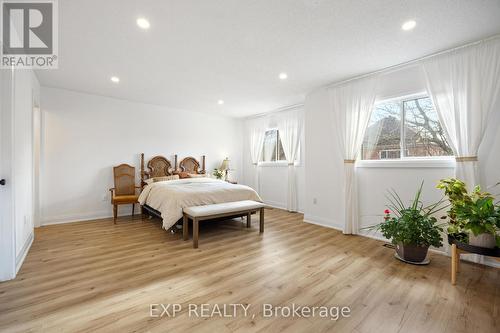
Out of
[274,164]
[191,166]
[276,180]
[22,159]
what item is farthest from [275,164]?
[22,159]

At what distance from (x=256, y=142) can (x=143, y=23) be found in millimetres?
4476

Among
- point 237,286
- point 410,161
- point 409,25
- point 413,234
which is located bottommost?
point 237,286

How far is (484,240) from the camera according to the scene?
2.02 meters

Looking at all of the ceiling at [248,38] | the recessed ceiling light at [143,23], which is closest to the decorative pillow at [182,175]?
the ceiling at [248,38]

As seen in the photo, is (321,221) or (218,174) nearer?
(321,221)

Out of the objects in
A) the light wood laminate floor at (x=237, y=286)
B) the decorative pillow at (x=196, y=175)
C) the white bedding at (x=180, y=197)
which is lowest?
the light wood laminate floor at (x=237, y=286)

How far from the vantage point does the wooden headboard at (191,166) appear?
566cm

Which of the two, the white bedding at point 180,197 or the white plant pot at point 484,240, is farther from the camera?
the white bedding at point 180,197

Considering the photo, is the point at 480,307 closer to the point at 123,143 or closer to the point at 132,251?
the point at 132,251

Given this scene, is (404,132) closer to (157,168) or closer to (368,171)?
(368,171)

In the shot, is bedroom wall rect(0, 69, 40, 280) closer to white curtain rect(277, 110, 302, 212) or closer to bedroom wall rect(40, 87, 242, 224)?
bedroom wall rect(40, 87, 242, 224)

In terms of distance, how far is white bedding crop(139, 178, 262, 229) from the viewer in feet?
10.9

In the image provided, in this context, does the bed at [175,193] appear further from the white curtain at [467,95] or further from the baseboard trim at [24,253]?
the white curtain at [467,95]

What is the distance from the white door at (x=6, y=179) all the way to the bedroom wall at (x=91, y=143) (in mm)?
2367
